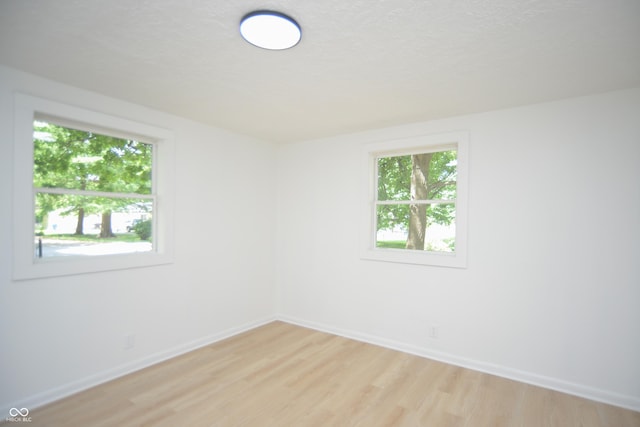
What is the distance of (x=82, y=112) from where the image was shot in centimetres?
274

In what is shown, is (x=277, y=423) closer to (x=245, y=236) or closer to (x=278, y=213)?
(x=245, y=236)

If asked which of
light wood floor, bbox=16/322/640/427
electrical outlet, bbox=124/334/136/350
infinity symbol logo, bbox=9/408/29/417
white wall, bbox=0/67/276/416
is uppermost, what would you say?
white wall, bbox=0/67/276/416

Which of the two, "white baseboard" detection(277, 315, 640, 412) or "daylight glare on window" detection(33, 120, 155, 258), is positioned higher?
"daylight glare on window" detection(33, 120, 155, 258)

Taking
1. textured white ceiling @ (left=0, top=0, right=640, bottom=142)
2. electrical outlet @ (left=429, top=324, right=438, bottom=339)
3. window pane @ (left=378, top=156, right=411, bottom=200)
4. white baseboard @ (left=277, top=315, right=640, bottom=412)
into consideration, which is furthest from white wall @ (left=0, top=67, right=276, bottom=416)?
electrical outlet @ (left=429, top=324, right=438, bottom=339)

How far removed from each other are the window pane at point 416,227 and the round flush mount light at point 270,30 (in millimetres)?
2452

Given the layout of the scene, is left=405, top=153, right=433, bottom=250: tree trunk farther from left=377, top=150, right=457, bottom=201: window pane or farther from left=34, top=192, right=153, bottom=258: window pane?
left=34, top=192, right=153, bottom=258: window pane

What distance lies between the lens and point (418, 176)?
378 centimetres

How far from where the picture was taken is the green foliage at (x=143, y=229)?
3287 mm

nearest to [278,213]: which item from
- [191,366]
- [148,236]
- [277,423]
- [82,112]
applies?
[148,236]

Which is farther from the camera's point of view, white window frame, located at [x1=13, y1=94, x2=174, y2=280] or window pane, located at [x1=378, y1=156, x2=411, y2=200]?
window pane, located at [x1=378, y1=156, x2=411, y2=200]

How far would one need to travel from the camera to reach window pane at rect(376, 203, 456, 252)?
11.7 ft

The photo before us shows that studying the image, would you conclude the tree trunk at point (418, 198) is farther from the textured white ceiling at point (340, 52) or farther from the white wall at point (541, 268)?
the textured white ceiling at point (340, 52)

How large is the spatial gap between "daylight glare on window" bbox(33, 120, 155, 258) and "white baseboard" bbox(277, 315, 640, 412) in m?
2.67

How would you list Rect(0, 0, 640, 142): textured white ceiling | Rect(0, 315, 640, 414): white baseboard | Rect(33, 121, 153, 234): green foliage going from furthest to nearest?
Rect(33, 121, 153, 234): green foliage < Rect(0, 315, 640, 414): white baseboard < Rect(0, 0, 640, 142): textured white ceiling
